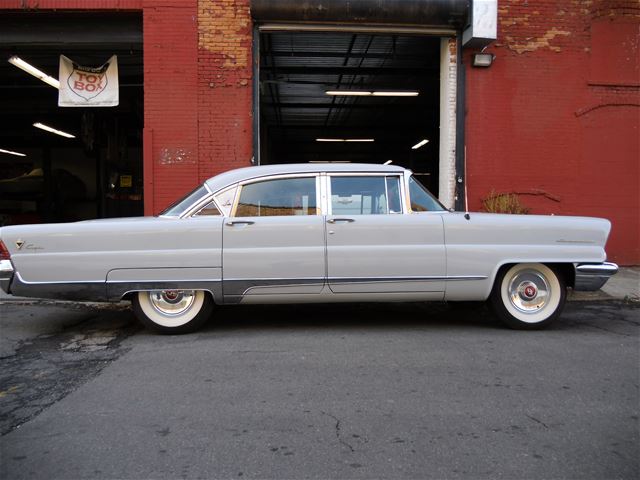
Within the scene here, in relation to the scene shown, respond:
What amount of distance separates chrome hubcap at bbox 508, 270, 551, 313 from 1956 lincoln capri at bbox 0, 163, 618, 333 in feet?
0.04

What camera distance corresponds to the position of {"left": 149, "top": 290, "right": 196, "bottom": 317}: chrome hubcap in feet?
19.2

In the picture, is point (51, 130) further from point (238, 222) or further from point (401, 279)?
point (401, 279)

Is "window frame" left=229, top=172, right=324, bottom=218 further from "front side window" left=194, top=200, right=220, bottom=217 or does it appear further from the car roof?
"front side window" left=194, top=200, right=220, bottom=217

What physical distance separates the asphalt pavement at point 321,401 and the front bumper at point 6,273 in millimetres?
645

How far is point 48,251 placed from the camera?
5.59m

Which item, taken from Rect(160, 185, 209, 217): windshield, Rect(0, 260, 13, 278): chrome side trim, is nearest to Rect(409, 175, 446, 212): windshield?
Rect(160, 185, 209, 217): windshield

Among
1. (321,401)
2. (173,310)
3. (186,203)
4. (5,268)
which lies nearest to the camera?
(321,401)

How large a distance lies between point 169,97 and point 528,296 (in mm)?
7255

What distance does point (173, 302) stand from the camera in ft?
19.4

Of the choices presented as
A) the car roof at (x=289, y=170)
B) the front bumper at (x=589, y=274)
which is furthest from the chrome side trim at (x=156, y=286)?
the front bumper at (x=589, y=274)

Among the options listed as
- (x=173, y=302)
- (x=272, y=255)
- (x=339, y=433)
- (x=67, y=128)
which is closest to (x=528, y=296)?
(x=272, y=255)

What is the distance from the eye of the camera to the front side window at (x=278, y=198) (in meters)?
5.97

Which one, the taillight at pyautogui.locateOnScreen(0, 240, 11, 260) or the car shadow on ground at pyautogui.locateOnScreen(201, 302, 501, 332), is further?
the car shadow on ground at pyautogui.locateOnScreen(201, 302, 501, 332)

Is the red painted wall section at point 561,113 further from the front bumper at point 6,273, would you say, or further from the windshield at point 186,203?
the front bumper at point 6,273
